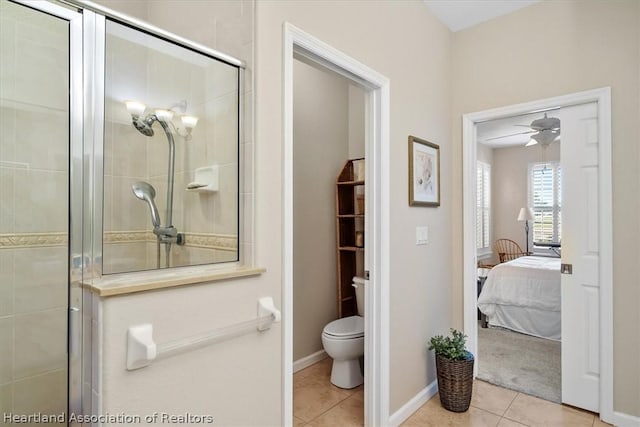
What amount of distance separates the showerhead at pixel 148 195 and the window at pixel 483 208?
5.79 m

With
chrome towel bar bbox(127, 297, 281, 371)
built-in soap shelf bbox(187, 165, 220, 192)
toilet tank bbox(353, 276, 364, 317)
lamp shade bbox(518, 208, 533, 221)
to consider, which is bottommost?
toilet tank bbox(353, 276, 364, 317)

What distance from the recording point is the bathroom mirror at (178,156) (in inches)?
53.1

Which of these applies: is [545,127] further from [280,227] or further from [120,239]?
[120,239]

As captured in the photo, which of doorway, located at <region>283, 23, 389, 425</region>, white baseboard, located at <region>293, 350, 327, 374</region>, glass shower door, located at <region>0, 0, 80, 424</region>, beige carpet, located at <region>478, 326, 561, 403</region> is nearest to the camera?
glass shower door, located at <region>0, 0, 80, 424</region>

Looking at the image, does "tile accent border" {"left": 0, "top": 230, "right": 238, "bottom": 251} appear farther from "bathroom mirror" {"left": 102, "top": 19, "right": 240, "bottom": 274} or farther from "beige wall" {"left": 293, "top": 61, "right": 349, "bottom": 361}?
"beige wall" {"left": 293, "top": 61, "right": 349, "bottom": 361}

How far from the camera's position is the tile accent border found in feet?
4.25

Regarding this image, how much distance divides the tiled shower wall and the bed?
3.91 m

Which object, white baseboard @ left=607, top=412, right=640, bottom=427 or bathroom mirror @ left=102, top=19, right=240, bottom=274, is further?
white baseboard @ left=607, top=412, right=640, bottom=427

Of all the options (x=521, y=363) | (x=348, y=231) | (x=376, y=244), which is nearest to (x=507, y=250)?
(x=521, y=363)

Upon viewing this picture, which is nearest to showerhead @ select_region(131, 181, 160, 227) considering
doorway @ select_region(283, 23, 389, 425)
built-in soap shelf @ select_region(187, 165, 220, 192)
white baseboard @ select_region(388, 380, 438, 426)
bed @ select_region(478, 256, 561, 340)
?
built-in soap shelf @ select_region(187, 165, 220, 192)

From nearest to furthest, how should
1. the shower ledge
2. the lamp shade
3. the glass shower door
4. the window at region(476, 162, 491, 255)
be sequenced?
the shower ledge, the glass shower door, the lamp shade, the window at region(476, 162, 491, 255)

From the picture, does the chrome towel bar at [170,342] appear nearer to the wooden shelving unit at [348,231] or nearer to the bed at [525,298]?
the wooden shelving unit at [348,231]

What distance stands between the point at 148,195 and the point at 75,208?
13.5 inches

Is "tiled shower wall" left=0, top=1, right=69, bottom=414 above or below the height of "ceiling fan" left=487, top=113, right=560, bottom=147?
below
